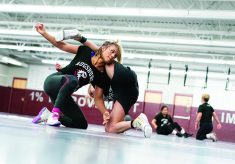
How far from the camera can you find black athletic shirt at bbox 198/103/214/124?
733cm

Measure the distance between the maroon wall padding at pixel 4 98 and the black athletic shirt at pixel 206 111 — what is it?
1176cm

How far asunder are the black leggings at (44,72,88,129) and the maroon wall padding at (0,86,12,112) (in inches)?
563

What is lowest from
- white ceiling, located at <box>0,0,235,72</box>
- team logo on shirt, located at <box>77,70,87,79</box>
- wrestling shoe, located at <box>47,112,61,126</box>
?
wrestling shoe, located at <box>47,112,61,126</box>

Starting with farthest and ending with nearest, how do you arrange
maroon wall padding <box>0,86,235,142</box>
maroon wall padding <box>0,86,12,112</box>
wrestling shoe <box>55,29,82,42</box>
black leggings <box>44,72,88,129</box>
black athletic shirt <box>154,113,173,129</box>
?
maroon wall padding <box>0,86,12,112</box>, maroon wall padding <box>0,86,235,142</box>, black athletic shirt <box>154,113,173,129</box>, wrestling shoe <box>55,29,82,42</box>, black leggings <box>44,72,88,129</box>

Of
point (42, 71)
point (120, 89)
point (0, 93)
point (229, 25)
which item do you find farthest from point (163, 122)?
point (42, 71)

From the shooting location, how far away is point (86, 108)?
567 inches

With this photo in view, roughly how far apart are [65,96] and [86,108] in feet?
37.9

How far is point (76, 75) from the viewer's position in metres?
3.09

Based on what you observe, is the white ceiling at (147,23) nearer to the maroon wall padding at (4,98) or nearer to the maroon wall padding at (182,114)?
the maroon wall padding at (182,114)

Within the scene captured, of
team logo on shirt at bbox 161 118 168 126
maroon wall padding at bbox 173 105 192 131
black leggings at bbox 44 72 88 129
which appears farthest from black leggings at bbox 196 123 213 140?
maroon wall padding at bbox 173 105 192 131

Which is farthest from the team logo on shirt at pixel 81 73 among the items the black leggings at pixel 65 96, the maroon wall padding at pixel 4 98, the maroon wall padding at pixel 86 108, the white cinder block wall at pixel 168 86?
the white cinder block wall at pixel 168 86

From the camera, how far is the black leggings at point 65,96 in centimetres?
288

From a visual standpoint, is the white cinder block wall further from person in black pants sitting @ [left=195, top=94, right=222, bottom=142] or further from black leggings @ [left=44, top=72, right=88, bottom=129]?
black leggings @ [left=44, top=72, right=88, bottom=129]

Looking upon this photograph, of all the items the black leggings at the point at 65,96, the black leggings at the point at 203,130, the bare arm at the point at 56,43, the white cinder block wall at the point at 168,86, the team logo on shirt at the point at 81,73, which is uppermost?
the white cinder block wall at the point at 168,86
